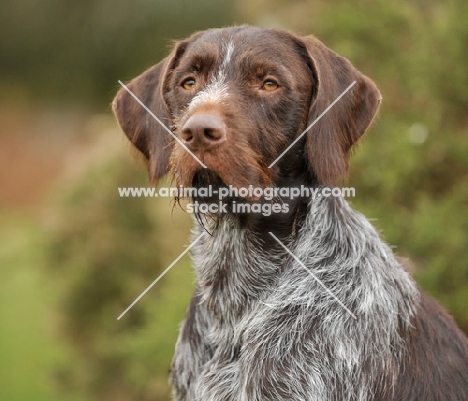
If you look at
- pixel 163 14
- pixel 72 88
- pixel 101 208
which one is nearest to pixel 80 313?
pixel 101 208

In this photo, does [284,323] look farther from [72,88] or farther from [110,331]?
[72,88]

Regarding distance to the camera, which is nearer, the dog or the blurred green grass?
the dog

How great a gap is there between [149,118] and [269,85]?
782mm

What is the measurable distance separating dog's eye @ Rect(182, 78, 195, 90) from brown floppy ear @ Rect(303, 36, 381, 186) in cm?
62

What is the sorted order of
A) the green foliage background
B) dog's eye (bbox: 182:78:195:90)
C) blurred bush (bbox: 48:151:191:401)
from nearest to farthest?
1. dog's eye (bbox: 182:78:195:90)
2. the green foliage background
3. blurred bush (bbox: 48:151:191:401)

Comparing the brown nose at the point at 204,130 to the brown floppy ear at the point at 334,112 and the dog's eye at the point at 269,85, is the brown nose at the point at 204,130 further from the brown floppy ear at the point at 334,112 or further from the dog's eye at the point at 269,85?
the brown floppy ear at the point at 334,112

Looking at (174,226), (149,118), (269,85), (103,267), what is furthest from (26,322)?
(269,85)

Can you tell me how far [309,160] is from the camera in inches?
162

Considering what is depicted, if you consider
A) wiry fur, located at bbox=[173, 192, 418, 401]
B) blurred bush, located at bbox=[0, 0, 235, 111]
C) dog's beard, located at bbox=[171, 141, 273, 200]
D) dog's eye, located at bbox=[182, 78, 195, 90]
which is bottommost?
wiry fur, located at bbox=[173, 192, 418, 401]

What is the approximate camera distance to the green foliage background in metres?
7.14

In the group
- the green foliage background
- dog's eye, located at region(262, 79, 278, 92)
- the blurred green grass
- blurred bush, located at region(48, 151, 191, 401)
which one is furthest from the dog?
the blurred green grass

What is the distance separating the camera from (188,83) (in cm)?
435

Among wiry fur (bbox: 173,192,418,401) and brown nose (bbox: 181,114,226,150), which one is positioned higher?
brown nose (bbox: 181,114,226,150)

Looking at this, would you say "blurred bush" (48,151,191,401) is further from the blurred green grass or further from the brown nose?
the brown nose
